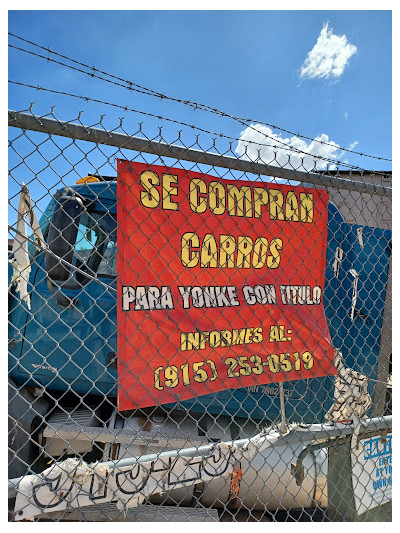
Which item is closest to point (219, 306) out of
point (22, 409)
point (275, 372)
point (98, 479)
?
point (275, 372)

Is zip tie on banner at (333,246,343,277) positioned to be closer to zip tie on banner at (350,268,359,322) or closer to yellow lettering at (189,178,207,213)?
zip tie on banner at (350,268,359,322)

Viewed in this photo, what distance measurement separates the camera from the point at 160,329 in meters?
1.87

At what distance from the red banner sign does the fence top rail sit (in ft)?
0.31

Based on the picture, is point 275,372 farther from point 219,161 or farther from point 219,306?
point 219,161

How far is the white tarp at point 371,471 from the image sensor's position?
7.41ft

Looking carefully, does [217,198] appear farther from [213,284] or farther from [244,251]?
[213,284]

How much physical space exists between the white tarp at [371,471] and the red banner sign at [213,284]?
523 millimetres

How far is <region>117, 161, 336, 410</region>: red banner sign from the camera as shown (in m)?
1.81

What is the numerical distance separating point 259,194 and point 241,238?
28cm

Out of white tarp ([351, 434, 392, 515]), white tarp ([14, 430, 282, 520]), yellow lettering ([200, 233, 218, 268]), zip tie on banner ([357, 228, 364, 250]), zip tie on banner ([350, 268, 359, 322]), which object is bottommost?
white tarp ([351, 434, 392, 515])

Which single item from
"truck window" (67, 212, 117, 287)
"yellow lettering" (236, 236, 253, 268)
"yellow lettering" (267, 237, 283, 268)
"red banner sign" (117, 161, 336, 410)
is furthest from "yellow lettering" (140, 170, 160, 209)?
"truck window" (67, 212, 117, 287)

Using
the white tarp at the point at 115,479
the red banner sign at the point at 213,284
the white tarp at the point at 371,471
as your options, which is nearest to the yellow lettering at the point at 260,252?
the red banner sign at the point at 213,284

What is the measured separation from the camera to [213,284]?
201cm

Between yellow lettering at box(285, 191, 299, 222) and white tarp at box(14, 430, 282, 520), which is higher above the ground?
yellow lettering at box(285, 191, 299, 222)
